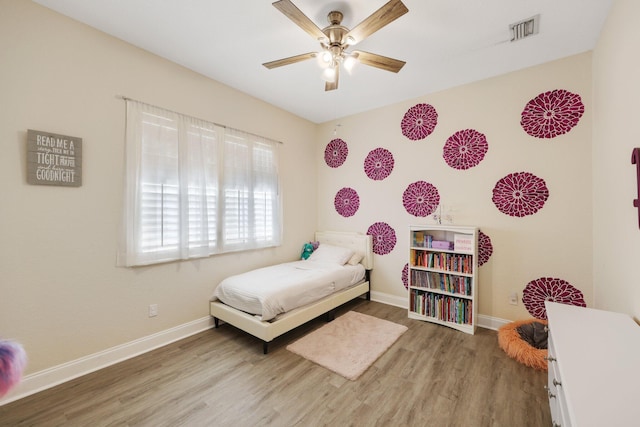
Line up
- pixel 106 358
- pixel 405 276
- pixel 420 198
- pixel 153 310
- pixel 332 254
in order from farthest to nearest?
pixel 332 254 → pixel 405 276 → pixel 420 198 → pixel 153 310 → pixel 106 358

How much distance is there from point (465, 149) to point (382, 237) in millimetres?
1522

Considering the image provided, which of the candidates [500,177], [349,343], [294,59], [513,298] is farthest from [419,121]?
[349,343]

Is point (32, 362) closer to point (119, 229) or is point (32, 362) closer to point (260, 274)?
point (119, 229)

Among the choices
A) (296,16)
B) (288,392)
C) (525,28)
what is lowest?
(288,392)

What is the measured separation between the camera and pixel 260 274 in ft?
9.89

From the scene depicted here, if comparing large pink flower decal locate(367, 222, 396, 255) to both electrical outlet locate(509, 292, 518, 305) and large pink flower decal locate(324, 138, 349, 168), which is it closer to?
large pink flower decal locate(324, 138, 349, 168)

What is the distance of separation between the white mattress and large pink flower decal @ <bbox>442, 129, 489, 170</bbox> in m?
1.86

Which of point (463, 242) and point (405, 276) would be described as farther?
point (405, 276)

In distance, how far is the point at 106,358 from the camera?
214 centimetres

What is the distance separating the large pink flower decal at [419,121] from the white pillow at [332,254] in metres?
1.80

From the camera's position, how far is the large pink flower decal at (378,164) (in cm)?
359

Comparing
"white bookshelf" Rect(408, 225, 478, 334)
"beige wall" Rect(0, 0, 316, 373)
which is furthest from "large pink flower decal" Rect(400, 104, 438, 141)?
"beige wall" Rect(0, 0, 316, 373)

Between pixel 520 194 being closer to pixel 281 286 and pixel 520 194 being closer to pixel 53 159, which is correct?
pixel 281 286

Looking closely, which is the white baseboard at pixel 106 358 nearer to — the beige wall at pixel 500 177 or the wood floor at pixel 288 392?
the wood floor at pixel 288 392
